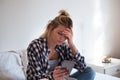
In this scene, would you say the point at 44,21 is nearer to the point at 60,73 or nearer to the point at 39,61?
the point at 39,61

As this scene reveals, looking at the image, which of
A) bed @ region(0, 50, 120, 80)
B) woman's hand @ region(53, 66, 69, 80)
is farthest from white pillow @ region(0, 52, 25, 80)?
woman's hand @ region(53, 66, 69, 80)

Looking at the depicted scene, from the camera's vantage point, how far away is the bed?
2057 mm

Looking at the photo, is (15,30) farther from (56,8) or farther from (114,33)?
(114,33)

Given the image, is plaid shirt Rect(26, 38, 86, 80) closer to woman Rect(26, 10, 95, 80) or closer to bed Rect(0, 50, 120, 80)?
woman Rect(26, 10, 95, 80)

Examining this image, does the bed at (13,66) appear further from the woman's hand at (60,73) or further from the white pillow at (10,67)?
the woman's hand at (60,73)

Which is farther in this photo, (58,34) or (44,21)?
(44,21)

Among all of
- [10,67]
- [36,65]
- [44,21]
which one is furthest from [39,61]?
[44,21]

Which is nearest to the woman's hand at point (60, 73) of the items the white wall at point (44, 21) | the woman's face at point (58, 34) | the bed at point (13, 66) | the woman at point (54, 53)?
the woman at point (54, 53)

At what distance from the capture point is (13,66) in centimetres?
213

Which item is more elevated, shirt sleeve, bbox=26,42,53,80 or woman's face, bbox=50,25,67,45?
woman's face, bbox=50,25,67,45

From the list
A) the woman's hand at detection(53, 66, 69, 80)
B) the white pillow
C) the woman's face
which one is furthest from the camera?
the white pillow

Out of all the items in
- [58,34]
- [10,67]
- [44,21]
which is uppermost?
[44,21]

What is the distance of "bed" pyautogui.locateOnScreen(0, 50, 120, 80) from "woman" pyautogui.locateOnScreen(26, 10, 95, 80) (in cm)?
36

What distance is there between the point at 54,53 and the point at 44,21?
0.87 metres
